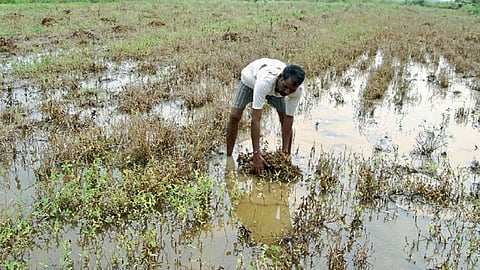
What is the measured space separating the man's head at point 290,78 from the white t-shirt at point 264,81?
0.35ft

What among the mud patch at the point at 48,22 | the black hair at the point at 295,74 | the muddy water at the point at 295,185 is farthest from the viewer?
the mud patch at the point at 48,22

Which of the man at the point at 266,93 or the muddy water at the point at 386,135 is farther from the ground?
the man at the point at 266,93

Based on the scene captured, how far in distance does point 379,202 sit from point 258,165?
1.29 meters

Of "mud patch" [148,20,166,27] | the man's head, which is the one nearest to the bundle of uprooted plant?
the man's head

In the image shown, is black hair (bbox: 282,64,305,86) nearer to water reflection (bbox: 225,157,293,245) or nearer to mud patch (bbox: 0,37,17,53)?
water reflection (bbox: 225,157,293,245)

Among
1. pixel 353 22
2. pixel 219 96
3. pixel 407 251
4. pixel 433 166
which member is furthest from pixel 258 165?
pixel 353 22

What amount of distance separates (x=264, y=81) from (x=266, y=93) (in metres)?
0.13

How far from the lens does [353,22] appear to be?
56.6ft

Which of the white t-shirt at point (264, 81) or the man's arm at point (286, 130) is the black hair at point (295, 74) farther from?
the man's arm at point (286, 130)

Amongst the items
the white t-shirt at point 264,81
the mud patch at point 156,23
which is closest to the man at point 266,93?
the white t-shirt at point 264,81

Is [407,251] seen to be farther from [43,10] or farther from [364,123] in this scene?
[43,10]

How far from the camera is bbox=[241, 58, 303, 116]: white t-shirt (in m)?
4.13

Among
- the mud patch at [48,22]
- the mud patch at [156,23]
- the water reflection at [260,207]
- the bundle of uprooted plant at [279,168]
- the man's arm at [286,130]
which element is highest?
the mud patch at [156,23]

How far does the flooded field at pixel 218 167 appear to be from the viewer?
3504 millimetres
